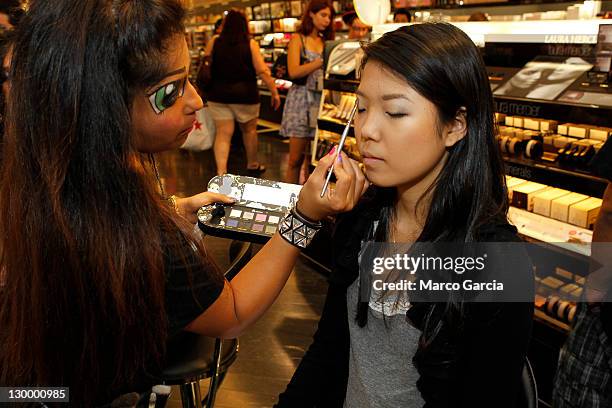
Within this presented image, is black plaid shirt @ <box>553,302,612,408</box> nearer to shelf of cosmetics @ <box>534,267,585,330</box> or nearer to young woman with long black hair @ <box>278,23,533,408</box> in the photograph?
young woman with long black hair @ <box>278,23,533,408</box>

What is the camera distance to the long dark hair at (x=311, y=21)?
14.8 ft

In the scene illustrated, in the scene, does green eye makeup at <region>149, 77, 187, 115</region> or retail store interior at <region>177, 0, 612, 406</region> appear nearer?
green eye makeup at <region>149, 77, 187, 115</region>

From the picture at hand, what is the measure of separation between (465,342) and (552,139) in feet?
4.63

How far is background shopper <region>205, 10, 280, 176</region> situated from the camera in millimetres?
5496

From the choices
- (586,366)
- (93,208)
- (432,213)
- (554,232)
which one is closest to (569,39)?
(554,232)

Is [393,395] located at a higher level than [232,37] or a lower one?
lower

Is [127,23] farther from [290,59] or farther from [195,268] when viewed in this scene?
[290,59]

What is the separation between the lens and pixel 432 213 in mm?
1168

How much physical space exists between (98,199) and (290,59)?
4.05 metres

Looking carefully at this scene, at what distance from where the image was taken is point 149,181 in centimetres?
102

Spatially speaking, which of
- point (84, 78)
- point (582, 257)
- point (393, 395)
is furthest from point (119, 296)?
point (582, 257)

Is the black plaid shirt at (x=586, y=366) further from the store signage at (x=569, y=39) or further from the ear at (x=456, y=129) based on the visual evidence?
the store signage at (x=569, y=39)

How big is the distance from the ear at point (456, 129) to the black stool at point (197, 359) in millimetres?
761

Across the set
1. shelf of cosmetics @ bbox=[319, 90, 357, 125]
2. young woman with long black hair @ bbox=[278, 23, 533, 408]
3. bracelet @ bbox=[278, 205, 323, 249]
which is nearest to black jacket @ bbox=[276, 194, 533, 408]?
young woman with long black hair @ bbox=[278, 23, 533, 408]
